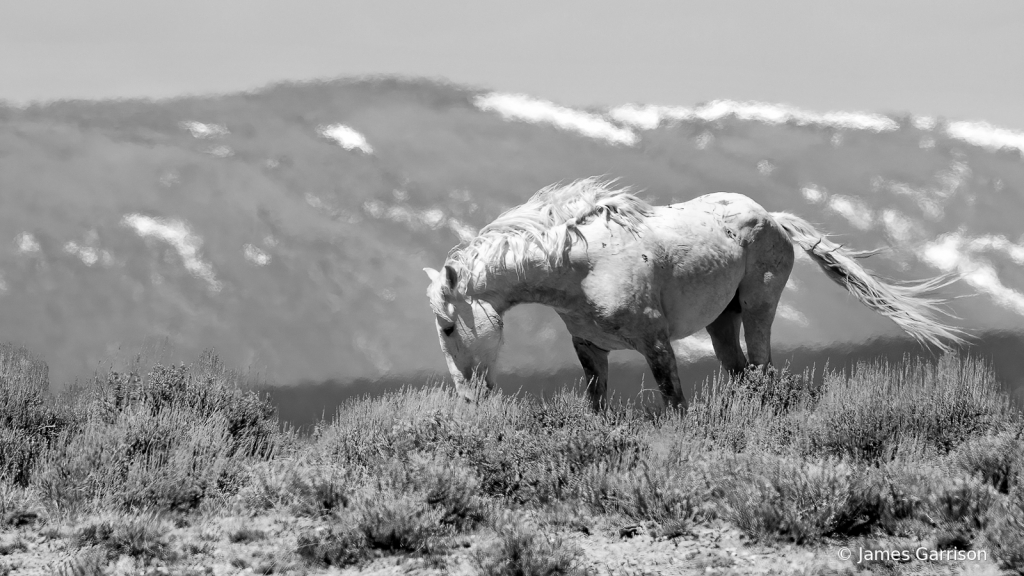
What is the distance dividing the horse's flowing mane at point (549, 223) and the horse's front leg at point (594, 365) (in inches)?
42.4

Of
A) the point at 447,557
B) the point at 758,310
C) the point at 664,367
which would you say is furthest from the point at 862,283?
the point at 447,557

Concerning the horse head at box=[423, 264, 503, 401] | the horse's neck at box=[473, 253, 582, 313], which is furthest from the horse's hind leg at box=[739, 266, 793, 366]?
the horse head at box=[423, 264, 503, 401]

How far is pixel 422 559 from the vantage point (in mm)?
6250

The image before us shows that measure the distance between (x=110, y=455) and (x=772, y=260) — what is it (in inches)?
239

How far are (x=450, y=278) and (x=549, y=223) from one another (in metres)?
1.01

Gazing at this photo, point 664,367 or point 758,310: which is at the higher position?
point 758,310

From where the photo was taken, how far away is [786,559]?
19.4 feet

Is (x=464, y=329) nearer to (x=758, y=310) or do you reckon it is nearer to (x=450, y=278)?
(x=450, y=278)

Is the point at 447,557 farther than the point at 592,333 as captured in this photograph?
No

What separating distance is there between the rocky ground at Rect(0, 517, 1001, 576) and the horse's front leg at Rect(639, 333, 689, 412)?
6.71 ft

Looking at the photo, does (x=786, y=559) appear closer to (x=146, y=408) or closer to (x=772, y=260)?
(x=772, y=260)

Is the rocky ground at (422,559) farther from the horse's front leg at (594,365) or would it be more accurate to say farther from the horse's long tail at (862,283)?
the horse's long tail at (862,283)

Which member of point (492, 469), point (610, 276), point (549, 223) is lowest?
point (492, 469)

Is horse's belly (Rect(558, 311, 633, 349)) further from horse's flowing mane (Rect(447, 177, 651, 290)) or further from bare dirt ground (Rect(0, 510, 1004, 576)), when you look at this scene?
bare dirt ground (Rect(0, 510, 1004, 576))
